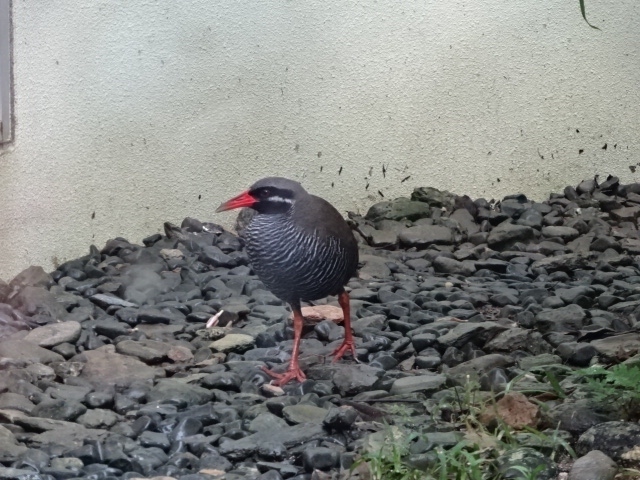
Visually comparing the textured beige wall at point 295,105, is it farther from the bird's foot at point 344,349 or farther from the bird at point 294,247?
the bird's foot at point 344,349

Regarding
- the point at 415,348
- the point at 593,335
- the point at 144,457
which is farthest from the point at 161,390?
the point at 593,335

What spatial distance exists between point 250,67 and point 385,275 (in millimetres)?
1556

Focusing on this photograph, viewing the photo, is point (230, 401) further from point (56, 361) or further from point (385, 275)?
point (385, 275)

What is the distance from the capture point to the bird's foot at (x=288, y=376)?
4.36 m

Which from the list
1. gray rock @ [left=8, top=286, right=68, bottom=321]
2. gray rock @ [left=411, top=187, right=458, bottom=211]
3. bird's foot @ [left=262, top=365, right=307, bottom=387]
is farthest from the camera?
gray rock @ [left=411, top=187, right=458, bottom=211]

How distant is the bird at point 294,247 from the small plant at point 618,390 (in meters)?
1.31

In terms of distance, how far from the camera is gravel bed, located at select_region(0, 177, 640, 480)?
3576 millimetres

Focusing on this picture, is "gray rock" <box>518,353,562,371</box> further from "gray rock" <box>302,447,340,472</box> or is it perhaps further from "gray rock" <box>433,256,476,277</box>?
"gray rock" <box>433,256,476,277</box>

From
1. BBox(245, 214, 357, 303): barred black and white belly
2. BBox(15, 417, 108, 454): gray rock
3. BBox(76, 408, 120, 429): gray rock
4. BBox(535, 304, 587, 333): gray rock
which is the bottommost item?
BBox(76, 408, 120, 429): gray rock

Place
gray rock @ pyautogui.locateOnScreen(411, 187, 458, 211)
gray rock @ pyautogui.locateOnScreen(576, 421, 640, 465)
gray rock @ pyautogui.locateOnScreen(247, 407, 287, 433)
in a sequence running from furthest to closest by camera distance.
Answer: gray rock @ pyautogui.locateOnScreen(411, 187, 458, 211)
gray rock @ pyautogui.locateOnScreen(247, 407, 287, 433)
gray rock @ pyautogui.locateOnScreen(576, 421, 640, 465)

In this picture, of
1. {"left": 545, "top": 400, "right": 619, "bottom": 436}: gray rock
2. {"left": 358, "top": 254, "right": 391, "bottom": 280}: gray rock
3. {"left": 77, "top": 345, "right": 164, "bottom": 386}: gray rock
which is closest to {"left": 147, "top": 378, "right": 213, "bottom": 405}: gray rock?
{"left": 77, "top": 345, "right": 164, "bottom": 386}: gray rock

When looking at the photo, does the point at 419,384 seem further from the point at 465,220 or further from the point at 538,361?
the point at 465,220

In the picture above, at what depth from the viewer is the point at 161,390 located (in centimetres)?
420

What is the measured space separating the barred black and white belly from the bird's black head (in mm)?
44
